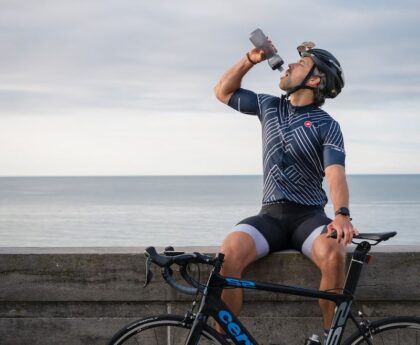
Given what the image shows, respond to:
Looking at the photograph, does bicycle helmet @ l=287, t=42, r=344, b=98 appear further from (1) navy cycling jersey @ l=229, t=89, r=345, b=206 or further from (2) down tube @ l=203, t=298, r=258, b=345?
(2) down tube @ l=203, t=298, r=258, b=345

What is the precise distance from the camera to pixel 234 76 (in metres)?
5.66

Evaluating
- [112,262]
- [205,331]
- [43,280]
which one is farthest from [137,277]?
[205,331]

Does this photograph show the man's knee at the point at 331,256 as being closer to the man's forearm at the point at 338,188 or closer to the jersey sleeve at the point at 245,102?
the man's forearm at the point at 338,188

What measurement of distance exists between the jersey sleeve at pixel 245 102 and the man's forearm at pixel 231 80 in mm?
40

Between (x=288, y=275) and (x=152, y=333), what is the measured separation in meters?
1.38

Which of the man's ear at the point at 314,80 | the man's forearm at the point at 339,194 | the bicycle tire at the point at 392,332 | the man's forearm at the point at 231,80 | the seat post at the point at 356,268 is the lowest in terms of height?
the bicycle tire at the point at 392,332

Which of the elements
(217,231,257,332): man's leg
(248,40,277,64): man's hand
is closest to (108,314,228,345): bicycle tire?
(217,231,257,332): man's leg

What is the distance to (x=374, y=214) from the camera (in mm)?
69438

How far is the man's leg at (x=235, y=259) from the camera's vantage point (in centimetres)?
487

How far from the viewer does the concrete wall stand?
552cm

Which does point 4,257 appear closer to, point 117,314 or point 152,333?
point 117,314

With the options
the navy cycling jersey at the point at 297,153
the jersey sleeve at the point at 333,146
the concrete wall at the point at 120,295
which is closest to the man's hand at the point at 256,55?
the navy cycling jersey at the point at 297,153

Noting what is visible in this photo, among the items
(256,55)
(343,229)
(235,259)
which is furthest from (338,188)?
(256,55)

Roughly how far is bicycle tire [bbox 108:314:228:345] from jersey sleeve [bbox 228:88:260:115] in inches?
74.8
